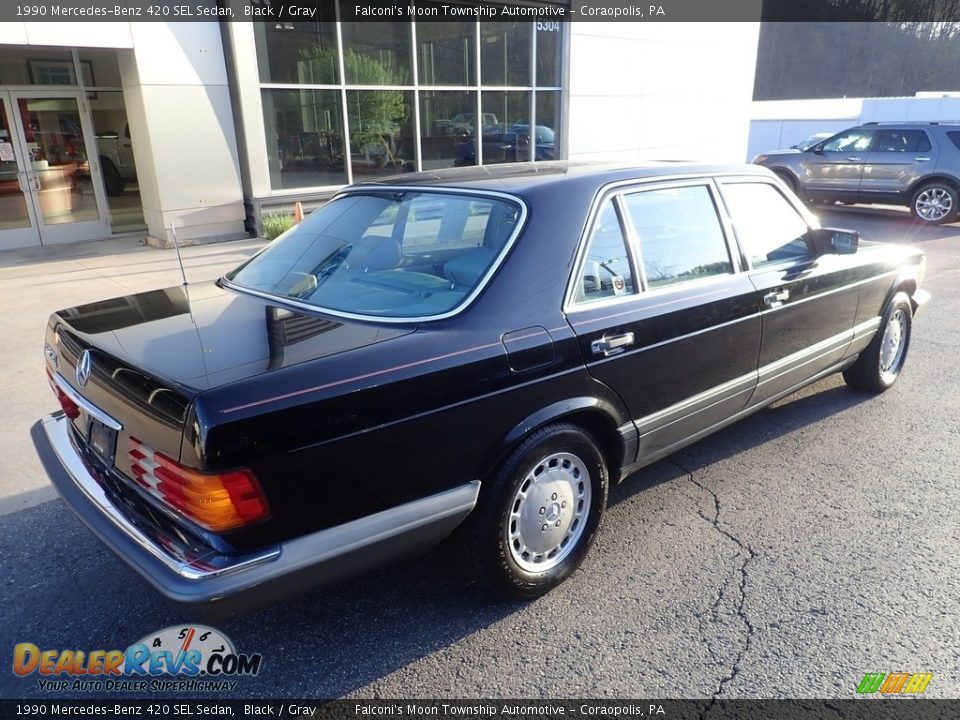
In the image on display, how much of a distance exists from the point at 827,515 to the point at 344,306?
2.59 m

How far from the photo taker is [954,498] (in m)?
3.69

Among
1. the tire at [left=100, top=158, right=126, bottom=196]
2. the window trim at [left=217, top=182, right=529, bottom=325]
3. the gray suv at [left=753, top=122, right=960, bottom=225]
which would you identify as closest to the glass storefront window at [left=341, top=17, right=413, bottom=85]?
the tire at [left=100, top=158, right=126, bottom=196]

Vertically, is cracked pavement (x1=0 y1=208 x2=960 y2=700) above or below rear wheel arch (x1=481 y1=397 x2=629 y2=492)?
below

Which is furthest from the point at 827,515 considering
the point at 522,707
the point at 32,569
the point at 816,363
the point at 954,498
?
the point at 32,569

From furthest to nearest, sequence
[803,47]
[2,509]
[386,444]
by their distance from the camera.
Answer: [803,47] → [2,509] → [386,444]

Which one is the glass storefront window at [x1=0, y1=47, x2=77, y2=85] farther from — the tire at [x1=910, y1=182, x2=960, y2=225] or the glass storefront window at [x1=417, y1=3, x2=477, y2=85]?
the tire at [x1=910, y1=182, x2=960, y2=225]

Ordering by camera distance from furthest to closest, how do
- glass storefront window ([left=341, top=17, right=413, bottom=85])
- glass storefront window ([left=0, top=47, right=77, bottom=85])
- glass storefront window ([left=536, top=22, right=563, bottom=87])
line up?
glass storefront window ([left=536, top=22, right=563, bottom=87]), glass storefront window ([left=341, top=17, right=413, bottom=85]), glass storefront window ([left=0, top=47, right=77, bottom=85])

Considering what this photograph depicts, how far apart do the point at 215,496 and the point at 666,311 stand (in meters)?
2.07

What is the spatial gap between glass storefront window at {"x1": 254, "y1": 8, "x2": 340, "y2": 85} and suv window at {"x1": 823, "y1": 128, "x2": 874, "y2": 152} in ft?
32.7

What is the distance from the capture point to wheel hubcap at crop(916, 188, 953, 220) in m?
13.0

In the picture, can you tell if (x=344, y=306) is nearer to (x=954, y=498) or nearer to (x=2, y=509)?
(x=2, y=509)

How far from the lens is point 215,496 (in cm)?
207

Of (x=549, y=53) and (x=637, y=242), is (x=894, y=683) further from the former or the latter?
(x=549, y=53)

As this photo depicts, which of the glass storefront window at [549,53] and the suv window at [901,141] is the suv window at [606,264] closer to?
the glass storefront window at [549,53]
